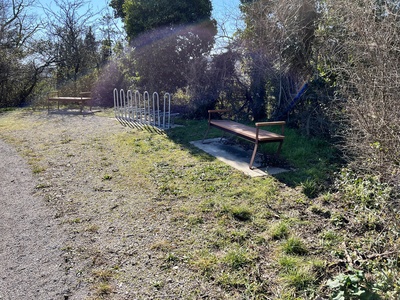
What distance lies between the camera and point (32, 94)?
1507 cm

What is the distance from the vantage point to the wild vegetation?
2447 millimetres

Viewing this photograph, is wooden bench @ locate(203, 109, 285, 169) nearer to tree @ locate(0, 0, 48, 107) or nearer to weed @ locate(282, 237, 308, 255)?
weed @ locate(282, 237, 308, 255)

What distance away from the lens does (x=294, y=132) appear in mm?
6785

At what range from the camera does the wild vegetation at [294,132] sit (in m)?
2.45

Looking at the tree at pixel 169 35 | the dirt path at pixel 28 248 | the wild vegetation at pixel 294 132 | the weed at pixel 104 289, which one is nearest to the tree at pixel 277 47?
the wild vegetation at pixel 294 132

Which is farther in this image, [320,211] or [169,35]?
[169,35]

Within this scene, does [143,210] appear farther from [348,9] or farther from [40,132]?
[40,132]

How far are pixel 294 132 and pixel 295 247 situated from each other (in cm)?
452

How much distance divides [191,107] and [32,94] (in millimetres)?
9975

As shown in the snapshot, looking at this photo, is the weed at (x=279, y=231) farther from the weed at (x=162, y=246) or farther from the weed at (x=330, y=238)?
the weed at (x=162, y=246)

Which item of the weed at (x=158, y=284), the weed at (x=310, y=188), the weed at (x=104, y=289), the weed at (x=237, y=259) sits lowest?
the weed at (x=104, y=289)

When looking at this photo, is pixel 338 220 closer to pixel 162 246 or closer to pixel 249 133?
pixel 162 246

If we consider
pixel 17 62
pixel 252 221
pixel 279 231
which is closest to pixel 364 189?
pixel 279 231

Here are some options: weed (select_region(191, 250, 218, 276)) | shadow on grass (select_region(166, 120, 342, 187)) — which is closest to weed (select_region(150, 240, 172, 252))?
weed (select_region(191, 250, 218, 276))
